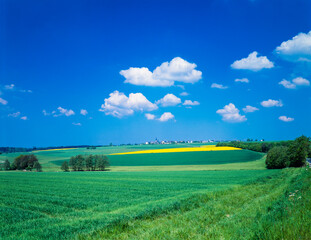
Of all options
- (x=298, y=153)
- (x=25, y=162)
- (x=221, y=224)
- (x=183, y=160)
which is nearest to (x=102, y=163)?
(x=25, y=162)

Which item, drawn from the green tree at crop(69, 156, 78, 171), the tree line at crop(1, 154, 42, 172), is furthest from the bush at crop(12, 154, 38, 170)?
the green tree at crop(69, 156, 78, 171)

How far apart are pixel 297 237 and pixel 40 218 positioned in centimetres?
1065

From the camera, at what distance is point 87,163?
238 feet

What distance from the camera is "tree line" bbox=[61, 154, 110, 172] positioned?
70.2m

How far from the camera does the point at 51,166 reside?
264ft

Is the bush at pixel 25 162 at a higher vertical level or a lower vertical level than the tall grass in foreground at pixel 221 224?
lower

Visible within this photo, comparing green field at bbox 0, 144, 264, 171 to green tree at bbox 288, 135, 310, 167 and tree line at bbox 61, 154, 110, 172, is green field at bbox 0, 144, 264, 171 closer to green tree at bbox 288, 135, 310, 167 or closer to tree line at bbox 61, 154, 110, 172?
tree line at bbox 61, 154, 110, 172

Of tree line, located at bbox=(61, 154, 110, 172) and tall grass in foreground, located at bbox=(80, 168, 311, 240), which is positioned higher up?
tall grass in foreground, located at bbox=(80, 168, 311, 240)

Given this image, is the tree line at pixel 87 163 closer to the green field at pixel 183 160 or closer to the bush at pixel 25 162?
the green field at pixel 183 160

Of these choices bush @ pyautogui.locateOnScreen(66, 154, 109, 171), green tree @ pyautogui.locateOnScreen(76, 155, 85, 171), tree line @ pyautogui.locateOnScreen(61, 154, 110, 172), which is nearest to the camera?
tree line @ pyautogui.locateOnScreen(61, 154, 110, 172)

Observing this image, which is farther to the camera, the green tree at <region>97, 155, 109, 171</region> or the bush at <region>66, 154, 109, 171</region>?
the bush at <region>66, 154, 109, 171</region>

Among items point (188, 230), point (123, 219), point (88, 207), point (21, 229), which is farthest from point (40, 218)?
point (188, 230)

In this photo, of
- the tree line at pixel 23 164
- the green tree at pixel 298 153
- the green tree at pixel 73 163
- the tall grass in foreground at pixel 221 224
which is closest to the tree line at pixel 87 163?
the green tree at pixel 73 163

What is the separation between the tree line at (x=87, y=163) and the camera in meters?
70.2
